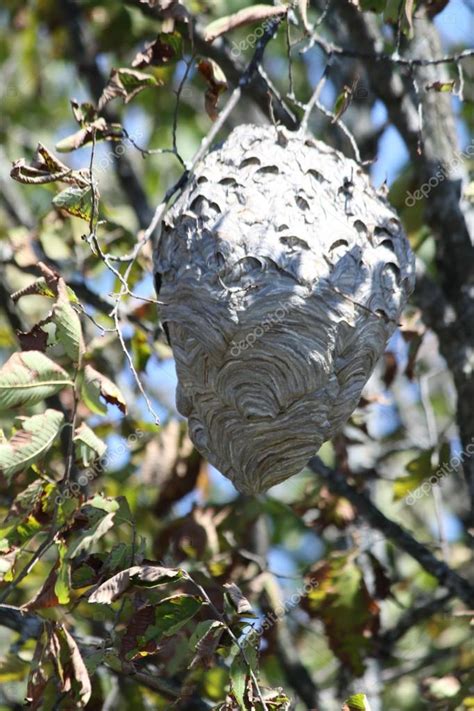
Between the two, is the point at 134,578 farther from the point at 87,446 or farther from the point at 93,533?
the point at 87,446

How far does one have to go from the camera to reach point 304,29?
341cm

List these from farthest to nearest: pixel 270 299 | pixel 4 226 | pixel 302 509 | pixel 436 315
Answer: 1. pixel 4 226
2. pixel 302 509
3. pixel 436 315
4. pixel 270 299

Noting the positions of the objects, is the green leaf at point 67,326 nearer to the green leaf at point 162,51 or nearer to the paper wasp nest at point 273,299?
the paper wasp nest at point 273,299

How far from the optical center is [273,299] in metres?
2.98

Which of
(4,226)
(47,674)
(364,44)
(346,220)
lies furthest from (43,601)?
(4,226)

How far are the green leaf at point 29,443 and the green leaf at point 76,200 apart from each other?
58 cm

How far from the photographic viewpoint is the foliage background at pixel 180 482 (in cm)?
272

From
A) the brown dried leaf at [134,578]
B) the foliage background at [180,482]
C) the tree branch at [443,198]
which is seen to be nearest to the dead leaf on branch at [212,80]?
the foliage background at [180,482]

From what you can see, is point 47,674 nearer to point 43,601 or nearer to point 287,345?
point 43,601

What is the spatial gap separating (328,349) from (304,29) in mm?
980

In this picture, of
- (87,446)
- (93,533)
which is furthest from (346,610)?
(87,446)

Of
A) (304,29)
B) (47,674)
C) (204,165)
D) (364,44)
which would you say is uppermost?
→ (364,44)
